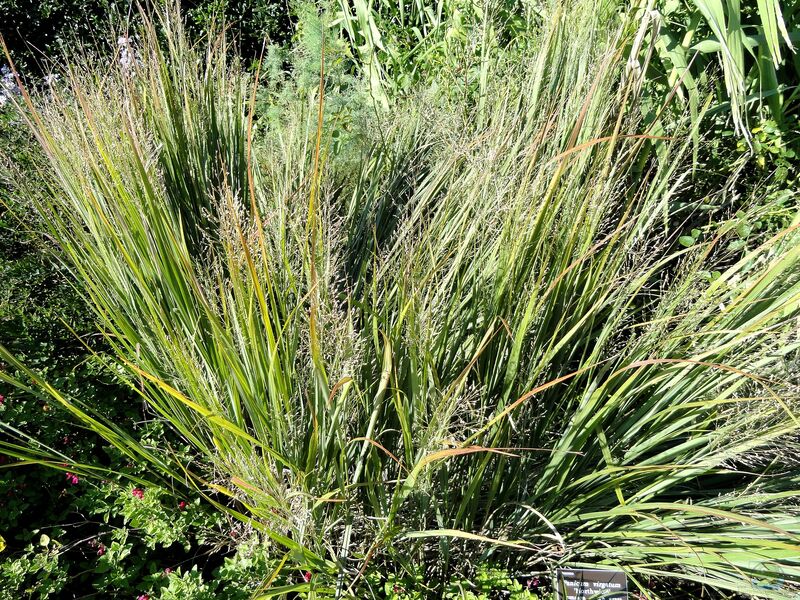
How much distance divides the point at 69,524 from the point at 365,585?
0.83 m

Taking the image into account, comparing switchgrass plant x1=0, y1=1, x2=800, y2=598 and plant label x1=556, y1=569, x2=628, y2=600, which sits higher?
switchgrass plant x1=0, y1=1, x2=800, y2=598

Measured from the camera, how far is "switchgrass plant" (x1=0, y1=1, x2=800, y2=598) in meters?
1.38

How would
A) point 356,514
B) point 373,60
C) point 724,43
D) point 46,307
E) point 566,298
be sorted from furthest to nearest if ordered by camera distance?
point 373,60
point 46,307
point 724,43
point 566,298
point 356,514

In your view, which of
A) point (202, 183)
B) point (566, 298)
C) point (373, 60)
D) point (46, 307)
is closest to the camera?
point (566, 298)

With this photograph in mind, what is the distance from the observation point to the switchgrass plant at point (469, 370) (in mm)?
1381

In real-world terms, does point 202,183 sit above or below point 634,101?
below

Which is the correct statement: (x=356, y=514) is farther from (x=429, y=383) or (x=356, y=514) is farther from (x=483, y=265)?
(x=483, y=265)

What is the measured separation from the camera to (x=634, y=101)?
1.78m

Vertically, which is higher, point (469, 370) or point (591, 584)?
point (469, 370)

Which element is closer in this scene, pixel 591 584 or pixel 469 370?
pixel 469 370

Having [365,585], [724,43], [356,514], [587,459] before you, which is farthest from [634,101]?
[365,585]

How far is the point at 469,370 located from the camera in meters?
1.33

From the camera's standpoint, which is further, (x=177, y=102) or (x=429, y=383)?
(x=177, y=102)

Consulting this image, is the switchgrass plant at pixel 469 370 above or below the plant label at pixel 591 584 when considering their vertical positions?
above
